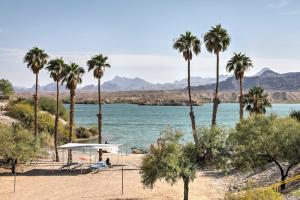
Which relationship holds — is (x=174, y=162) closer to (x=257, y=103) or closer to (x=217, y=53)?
(x=217, y=53)

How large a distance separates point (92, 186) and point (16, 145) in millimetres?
9510

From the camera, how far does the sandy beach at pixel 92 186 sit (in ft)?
99.2

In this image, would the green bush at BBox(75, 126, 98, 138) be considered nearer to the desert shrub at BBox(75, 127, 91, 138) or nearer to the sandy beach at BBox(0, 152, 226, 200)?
the desert shrub at BBox(75, 127, 91, 138)

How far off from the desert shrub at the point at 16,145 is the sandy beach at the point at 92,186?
145 cm

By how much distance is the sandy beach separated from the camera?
30250 millimetres

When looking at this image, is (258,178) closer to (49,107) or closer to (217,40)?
(217,40)

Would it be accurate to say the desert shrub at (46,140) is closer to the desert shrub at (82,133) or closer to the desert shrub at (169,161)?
the desert shrub at (82,133)

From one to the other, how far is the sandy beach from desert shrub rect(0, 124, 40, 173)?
1449 millimetres

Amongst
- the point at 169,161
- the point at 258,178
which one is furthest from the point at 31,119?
the point at 169,161

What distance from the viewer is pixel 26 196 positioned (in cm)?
3031

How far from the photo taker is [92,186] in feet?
110

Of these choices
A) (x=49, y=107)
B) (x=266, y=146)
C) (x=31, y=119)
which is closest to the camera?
(x=266, y=146)

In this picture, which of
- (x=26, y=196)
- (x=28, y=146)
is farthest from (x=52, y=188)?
(x=28, y=146)

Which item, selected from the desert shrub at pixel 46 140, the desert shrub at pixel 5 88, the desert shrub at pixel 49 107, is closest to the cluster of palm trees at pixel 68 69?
the desert shrub at pixel 46 140
